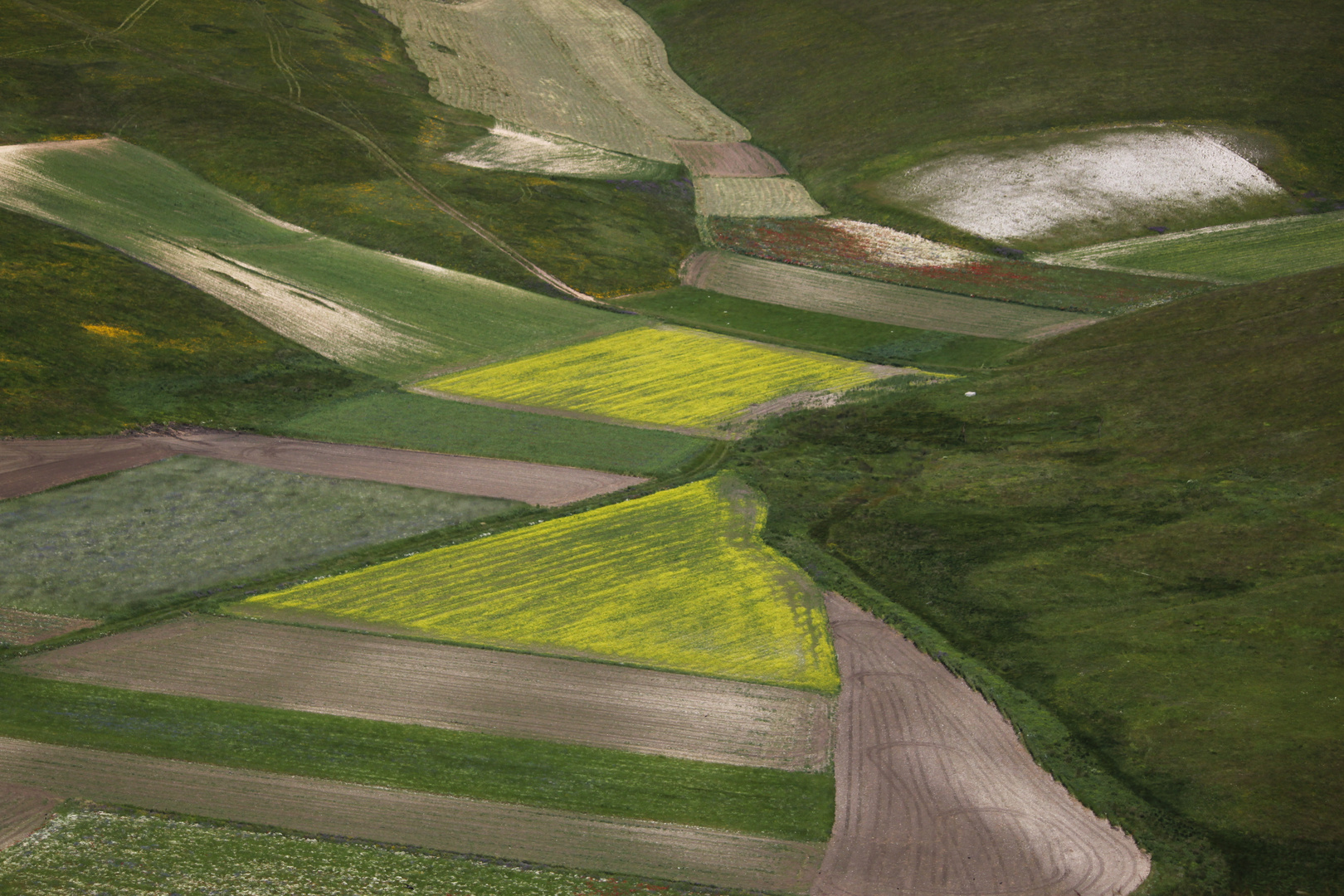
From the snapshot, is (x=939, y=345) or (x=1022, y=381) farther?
(x=939, y=345)

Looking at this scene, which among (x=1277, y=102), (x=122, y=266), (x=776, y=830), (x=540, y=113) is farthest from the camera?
(x=540, y=113)

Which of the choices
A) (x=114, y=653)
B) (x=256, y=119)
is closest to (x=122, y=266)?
(x=256, y=119)

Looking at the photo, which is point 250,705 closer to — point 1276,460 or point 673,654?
point 673,654

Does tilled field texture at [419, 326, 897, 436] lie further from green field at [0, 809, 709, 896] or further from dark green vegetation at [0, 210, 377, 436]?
green field at [0, 809, 709, 896]

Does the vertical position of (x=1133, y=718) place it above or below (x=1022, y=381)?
below

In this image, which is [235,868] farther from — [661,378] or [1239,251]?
[1239,251]

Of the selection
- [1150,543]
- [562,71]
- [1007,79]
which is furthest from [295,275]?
[1007,79]
